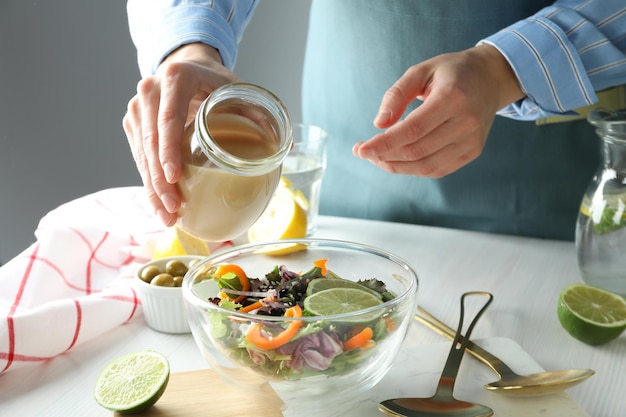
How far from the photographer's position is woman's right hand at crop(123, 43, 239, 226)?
83cm

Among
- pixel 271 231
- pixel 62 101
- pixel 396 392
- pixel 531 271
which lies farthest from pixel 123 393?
pixel 62 101

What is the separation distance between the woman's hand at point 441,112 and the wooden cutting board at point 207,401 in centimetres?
34

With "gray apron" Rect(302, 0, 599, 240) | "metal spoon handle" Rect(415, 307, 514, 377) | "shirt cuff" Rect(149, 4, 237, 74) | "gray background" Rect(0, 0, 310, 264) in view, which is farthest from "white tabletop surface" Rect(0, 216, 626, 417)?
"gray background" Rect(0, 0, 310, 264)

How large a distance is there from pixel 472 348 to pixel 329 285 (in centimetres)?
21

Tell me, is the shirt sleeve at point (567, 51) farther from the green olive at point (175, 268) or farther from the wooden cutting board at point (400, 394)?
the green olive at point (175, 268)

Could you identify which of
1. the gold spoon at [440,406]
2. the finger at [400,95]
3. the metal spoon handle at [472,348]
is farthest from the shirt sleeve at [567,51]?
the gold spoon at [440,406]

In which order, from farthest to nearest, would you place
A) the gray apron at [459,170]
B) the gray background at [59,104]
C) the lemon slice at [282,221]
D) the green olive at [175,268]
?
the gray background at [59,104] → the gray apron at [459,170] → the lemon slice at [282,221] → the green olive at [175,268]

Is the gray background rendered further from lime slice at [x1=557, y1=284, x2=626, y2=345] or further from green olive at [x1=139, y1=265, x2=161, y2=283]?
lime slice at [x1=557, y1=284, x2=626, y2=345]

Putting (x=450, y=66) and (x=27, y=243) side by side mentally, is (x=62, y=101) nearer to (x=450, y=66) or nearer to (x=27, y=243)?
(x=27, y=243)

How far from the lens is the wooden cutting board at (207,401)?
0.78 meters

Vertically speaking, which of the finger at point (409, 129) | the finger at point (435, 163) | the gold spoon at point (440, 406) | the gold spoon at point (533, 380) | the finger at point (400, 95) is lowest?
the gold spoon at point (440, 406)

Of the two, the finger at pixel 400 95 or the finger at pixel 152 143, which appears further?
the finger at pixel 400 95

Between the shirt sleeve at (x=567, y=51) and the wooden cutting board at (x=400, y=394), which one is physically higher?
the shirt sleeve at (x=567, y=51)

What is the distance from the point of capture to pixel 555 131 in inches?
55.0
